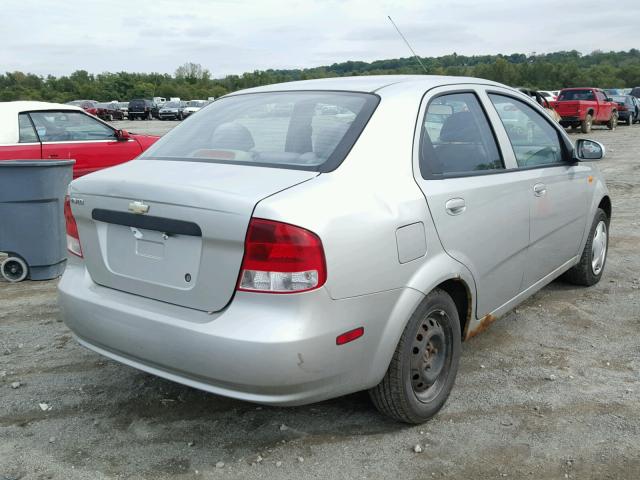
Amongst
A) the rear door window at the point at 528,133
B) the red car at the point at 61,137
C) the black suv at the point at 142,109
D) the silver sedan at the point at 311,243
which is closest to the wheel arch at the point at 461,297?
the silver sedan at the point at 311,243

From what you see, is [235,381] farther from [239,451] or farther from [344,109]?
[344,109]

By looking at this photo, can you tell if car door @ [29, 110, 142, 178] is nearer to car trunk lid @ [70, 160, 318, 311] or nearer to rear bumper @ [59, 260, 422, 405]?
car trunk lid @ [70, 160, 318, 311]

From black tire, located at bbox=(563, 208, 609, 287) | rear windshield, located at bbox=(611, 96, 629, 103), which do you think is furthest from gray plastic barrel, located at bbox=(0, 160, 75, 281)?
rear windshield, located at bbox=(611, 96, 629, 103)

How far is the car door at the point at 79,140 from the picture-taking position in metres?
8.42

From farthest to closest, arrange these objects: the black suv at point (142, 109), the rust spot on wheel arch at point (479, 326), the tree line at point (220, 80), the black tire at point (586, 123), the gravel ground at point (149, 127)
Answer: the tree line at point (220, 80), the black suv at point (142, 109), the gravel ground at point (149, 127), the black tire at point (586, 123), the rust spot on wheel arch at point (479, 326)

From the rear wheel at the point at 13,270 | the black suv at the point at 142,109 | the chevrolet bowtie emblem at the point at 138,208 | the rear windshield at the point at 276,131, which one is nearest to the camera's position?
the chevrolet bowtie emblem at the point at 138,208

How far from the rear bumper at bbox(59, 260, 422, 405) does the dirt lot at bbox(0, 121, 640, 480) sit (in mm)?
429

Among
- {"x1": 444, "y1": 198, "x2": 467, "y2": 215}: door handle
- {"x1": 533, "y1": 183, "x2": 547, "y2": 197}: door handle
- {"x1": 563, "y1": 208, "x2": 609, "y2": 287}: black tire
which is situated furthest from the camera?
{"x1": 563, "y1": 208, "x2": 609, "y2": 287}: black tire

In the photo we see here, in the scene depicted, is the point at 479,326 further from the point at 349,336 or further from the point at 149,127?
the point at 149,127

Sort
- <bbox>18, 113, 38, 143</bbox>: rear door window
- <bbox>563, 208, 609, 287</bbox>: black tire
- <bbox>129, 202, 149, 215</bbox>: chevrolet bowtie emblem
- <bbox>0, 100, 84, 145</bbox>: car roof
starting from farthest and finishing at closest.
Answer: <bbox>18, 113, 38, 143</bbox>: rear door window < <bbox>0, 100, 84, 145</bbox>: car roof < <bbox>563, 208, 609, 287</bbox>: black tire < <bbox>129, 202, 149, 215</bbox>: chevrolet bowtie emblem

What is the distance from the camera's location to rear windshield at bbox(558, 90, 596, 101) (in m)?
24.2

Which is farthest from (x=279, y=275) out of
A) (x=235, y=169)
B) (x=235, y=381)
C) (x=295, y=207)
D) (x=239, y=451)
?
(x=239, y=451)

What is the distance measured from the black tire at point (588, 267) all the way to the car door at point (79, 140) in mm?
6404

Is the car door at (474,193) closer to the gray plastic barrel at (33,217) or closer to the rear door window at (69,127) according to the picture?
the gray plastic barrel at (33,217)
